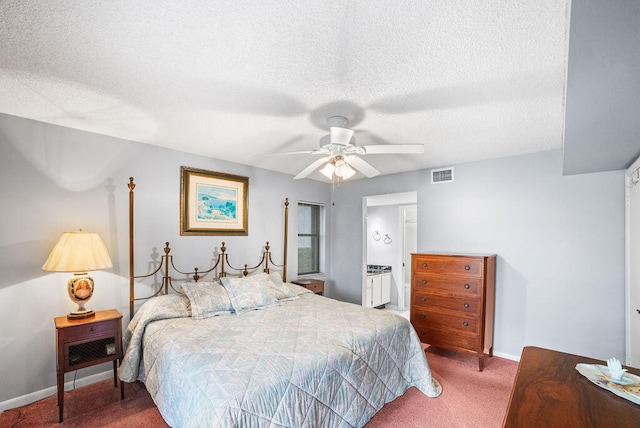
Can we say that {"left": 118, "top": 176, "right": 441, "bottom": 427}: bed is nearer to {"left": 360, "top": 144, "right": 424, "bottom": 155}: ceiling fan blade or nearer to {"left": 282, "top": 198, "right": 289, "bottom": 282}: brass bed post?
{"left": 282, "top": 198, "right": 289, "bottom": 282}: brass bed post

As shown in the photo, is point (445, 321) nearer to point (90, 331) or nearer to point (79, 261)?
point (90, 331)

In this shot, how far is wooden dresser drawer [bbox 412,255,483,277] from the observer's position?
10.9ft

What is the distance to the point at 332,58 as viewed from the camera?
5.49 ft

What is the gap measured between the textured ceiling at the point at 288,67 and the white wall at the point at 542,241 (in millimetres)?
802

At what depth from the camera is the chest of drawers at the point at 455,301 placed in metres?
3.28

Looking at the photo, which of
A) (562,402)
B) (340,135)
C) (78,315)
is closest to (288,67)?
(340,135)

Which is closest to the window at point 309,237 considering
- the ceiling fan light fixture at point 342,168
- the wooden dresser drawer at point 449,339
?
the wooden dresser drawer at point 449,339

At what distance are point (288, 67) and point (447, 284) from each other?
2966 millimetres

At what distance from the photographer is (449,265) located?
3498mm

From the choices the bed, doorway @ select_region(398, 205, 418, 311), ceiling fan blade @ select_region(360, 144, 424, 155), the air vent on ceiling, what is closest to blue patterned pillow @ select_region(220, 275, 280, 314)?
the bed

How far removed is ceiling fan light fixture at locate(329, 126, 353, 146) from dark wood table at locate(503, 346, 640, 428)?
5.74 ft

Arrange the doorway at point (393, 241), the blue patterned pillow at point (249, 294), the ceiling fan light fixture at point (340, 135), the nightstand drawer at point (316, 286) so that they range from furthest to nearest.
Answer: the doorway at point (393, 241) → the nightstand drawer at point (316, 286) → the blue patterned pillow at point (249, 294) → the ceiling fan light fixture at point (340, 135)

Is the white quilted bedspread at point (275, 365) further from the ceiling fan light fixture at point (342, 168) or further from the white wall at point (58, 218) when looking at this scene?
the ceiling fan light fixture at point (342, 168)

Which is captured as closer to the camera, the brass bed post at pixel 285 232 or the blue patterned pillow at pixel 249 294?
the blue patterned pillow at pixel 249 294
